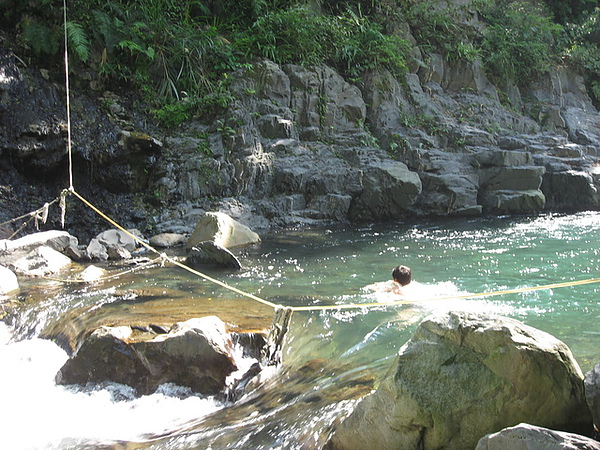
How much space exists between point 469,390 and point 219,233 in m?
7.61

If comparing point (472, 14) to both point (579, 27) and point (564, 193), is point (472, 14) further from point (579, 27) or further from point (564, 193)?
point (564, 193)

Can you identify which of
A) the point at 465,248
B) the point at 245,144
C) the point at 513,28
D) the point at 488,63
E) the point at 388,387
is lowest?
the point at 465,248

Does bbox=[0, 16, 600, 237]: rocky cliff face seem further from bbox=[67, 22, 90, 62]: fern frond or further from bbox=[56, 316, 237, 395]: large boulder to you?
bbox=[56, 316, 237, 395]: large boulder

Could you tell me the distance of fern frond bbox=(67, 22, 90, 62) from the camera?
11.2 metres

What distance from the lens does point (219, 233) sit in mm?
9766

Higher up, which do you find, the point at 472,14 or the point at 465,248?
the point at 472,14

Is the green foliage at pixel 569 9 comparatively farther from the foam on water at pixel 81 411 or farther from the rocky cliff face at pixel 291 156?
the foam on water at pixel 81 411

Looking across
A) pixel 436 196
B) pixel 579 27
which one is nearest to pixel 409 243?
pixel 436 196

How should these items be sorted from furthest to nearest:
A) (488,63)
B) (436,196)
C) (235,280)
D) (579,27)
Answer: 1. (579,27)
2. (488,63)
3. (436,196)
4. (235,280)

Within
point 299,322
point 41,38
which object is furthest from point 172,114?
point 299,322

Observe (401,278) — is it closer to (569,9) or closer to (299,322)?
(299,322)

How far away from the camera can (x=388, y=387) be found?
280 cm

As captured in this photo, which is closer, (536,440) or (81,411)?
(536,440)

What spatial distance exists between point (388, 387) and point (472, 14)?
21573 mm
